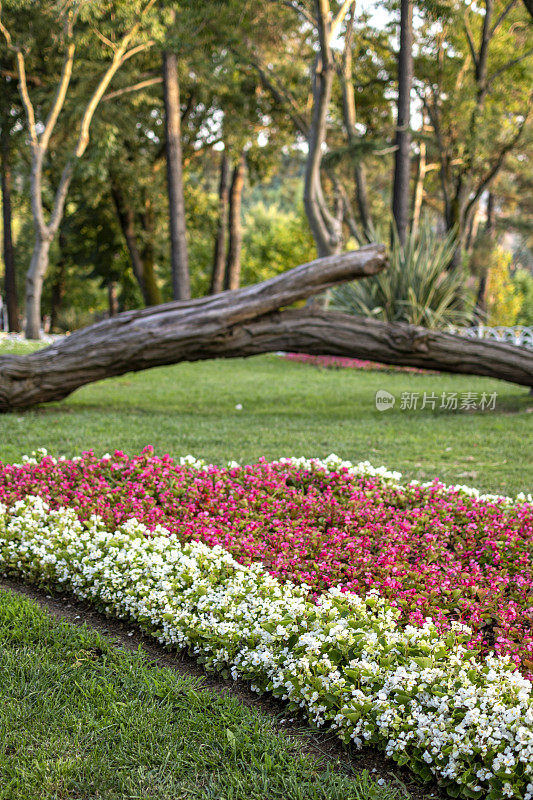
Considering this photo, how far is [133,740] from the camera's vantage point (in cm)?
219

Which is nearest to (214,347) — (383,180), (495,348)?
(495,348)

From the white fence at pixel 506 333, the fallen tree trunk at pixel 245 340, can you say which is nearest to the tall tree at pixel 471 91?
the white fence at pixel 506 333

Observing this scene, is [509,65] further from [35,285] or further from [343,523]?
[343,523]

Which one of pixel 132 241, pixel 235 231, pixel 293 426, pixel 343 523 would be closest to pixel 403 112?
pixel 235 231

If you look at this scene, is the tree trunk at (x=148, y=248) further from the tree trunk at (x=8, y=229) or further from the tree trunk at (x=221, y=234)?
the tree trunk at (x=8, y=229)

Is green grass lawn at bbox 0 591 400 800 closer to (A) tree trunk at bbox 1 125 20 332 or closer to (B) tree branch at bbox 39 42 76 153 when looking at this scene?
(B) tree branch at bbox 39 42 76 153

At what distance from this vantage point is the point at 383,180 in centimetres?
3400

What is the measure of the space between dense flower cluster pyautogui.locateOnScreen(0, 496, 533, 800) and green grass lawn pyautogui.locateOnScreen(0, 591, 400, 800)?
0.18 m

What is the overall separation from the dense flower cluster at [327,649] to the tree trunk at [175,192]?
1332cm

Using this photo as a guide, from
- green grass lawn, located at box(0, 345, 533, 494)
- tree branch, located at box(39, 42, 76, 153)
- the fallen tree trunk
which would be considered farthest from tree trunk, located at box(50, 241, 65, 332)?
the fallen tree trunk

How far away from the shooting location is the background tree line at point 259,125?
577 inches

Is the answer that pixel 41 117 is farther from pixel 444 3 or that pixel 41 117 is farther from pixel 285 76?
pixel 444 3

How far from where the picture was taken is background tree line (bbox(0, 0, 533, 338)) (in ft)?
48.1

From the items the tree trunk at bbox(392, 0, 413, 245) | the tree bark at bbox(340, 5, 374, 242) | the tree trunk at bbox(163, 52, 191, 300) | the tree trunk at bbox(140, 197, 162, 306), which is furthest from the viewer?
the tree trunk at bbox(140, 197, 162, 306)
